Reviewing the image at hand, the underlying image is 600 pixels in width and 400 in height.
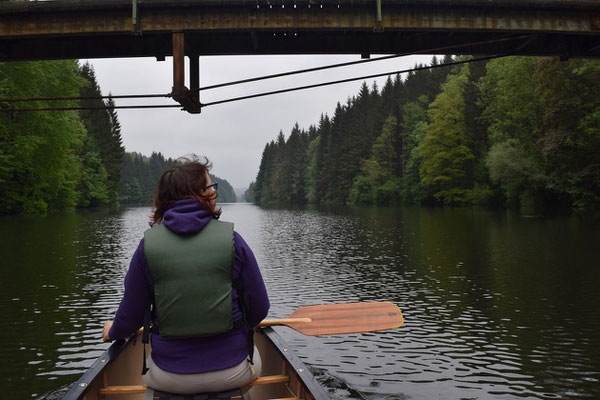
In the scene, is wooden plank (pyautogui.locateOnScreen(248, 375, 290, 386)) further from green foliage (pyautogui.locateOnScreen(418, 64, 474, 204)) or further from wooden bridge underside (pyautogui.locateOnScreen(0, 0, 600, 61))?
green foliage (pyautogui.locateOnScreen(418, 64, 474, 204))

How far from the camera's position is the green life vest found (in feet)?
9.07

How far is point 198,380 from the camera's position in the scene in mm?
2889

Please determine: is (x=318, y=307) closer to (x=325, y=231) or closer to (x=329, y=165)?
(x=325, y=231)

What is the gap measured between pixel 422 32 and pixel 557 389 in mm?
6991

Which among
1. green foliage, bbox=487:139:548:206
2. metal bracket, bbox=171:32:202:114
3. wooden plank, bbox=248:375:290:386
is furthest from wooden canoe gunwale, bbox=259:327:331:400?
green foliage, bbox=487:139:548:206

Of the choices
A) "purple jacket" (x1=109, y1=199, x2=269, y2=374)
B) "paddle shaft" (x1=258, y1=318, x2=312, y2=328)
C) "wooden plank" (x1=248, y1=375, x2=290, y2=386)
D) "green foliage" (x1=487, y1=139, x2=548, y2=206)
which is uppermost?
"green foliage" (x1=487, y1=139, x2=548, y2=206)

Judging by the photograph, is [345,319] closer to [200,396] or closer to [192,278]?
[200,396]

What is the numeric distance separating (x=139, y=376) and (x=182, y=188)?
9.53ft

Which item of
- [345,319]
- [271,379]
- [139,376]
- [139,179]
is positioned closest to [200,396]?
[271,379]

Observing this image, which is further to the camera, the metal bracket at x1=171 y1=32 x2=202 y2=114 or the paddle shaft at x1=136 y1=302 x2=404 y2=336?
the metal bracket at x1=171 y1=32 x2=202 y2=114

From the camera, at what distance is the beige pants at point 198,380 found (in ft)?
9.49

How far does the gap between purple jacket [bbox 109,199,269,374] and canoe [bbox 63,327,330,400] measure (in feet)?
3.19

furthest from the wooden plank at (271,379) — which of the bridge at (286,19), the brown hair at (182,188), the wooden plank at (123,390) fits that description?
the bridge at (286,19)

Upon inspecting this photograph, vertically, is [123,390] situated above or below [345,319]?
below
